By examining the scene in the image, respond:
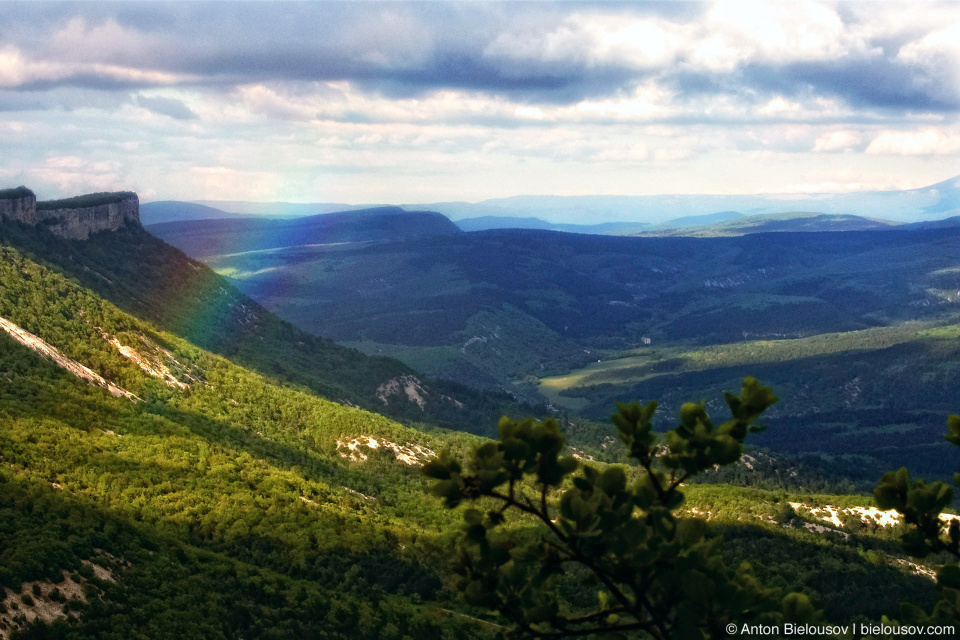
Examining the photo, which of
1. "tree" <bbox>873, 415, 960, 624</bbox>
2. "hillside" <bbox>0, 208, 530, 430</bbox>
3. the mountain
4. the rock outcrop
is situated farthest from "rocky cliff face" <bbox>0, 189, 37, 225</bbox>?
"tree" <bbox>873, 415, 960, 624</bbox>

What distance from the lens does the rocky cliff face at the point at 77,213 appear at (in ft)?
355

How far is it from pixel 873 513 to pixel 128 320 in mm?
72787

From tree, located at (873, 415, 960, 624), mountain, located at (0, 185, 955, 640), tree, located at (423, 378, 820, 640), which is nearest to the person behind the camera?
tree, located at (423, 378, 820, 640)

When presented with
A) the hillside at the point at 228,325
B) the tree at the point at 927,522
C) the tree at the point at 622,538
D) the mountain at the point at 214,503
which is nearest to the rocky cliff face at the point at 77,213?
the mountain at the point at 214,503

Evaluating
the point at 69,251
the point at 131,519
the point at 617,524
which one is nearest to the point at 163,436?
the point at 131,519

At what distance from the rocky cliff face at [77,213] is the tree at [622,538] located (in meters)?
107

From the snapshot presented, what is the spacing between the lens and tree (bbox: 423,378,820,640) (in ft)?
41.5

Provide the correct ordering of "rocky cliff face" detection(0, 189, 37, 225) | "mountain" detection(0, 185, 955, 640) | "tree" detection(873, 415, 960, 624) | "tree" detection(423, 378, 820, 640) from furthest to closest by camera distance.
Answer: "rocky cliff face" detection(0, 189, 37, 225)
"mountain" detection(0, 185, 955, 640)
"tree" detection(873, 415, 960, 624)
"tree" detection(423, 378, 820, 640)

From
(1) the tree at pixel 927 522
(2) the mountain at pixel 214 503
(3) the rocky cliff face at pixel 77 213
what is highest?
(3) the rocky cliff face at pixel 77 213

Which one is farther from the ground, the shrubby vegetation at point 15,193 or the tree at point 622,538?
the shrubby vegetation at point 15,193

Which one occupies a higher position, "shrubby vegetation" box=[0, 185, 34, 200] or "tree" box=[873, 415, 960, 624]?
"shrubby vegetation" box=[0, 185, 34, 200]

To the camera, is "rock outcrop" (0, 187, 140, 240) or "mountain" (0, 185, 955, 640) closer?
"mountain" (0, 185, 955, 640)

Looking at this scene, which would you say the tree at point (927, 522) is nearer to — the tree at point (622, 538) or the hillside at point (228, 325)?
the tree at point (622, 538)

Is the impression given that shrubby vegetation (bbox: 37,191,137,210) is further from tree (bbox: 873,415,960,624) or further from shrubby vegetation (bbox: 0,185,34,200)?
tree (bbox: 873,415,960,624)
